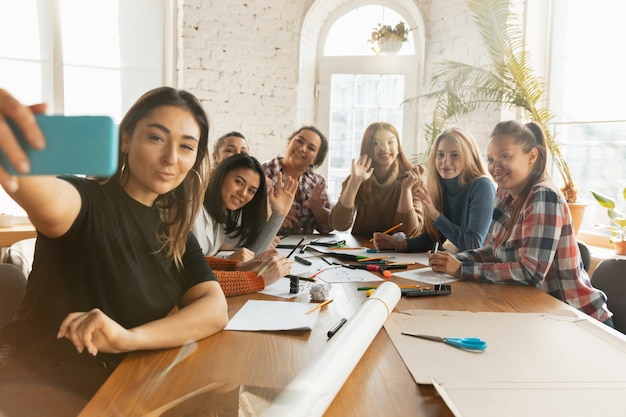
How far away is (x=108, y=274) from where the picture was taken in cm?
67

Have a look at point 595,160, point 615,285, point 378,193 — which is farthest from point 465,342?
point 595,160

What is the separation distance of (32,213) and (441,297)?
802mm

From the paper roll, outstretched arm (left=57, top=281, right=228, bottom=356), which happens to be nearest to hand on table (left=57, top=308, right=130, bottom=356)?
outstretched arm (left=57, top=281, right=228, bottom=356)

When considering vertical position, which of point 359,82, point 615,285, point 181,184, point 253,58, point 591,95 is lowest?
point 615,285

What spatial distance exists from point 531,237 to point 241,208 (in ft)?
2.89

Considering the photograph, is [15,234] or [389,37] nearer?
[15,234]

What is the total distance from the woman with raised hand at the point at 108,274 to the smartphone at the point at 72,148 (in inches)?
14.7

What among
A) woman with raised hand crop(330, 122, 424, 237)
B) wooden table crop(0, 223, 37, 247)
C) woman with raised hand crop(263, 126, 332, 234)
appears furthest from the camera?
woman with raised hand crop(263, 126, 332, 234)

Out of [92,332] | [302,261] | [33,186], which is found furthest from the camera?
[302,261]

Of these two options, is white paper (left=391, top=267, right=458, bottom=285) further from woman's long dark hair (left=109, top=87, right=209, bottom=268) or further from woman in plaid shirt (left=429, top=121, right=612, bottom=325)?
woman's long dark hair (left=109, top=87, right=209, bottom=268)

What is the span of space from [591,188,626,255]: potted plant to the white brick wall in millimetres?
1359

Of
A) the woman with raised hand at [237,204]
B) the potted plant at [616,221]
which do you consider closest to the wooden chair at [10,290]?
the woman with raised hand at [237,204]

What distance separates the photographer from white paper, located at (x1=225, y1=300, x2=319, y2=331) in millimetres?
806

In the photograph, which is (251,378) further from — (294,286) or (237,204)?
(237,204)
